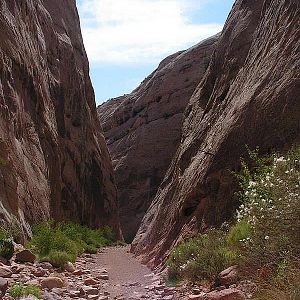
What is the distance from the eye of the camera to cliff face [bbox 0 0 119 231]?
17.1 meters

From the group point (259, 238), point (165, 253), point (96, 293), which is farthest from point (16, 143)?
point (259, 238)

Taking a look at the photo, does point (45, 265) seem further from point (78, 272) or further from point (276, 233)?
point (276, 233)

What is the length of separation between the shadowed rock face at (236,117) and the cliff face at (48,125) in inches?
199

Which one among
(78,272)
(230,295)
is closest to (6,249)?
(78,272)

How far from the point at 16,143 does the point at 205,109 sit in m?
8.68

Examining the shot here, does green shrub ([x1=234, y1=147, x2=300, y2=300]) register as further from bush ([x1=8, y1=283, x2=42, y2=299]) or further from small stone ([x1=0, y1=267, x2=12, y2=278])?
small stone ([x1=0, y1=267, x2=12, y2=278])

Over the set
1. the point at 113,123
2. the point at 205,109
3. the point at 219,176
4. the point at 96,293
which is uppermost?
Result: the point at 113,123

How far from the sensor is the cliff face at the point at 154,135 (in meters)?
47.8

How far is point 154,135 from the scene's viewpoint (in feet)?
161

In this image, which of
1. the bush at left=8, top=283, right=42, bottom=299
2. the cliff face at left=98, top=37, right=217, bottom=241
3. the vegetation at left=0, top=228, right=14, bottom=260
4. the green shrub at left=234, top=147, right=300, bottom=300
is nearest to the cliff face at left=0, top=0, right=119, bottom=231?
the vegetation at left=0, top=228, right=14, bottom=260

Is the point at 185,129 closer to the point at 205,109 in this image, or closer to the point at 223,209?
the point at 205,109

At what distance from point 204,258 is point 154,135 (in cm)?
3976

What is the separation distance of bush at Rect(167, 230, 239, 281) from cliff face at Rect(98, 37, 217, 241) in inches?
1404

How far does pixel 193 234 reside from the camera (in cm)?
1431
